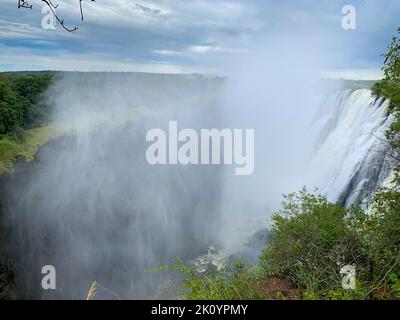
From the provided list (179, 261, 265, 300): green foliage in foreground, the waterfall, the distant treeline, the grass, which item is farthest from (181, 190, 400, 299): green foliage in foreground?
the grass

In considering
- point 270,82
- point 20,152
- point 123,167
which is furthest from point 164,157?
point 20,152

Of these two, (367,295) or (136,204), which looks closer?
(367,295)

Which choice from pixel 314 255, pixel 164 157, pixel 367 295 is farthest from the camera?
pixel 164 157

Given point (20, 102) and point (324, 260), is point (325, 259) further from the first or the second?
point (20, 102)

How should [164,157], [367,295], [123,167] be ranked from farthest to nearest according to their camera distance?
[164,157] < [123,167] < [367,295]

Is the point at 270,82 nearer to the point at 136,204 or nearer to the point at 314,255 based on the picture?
the point at 136,204

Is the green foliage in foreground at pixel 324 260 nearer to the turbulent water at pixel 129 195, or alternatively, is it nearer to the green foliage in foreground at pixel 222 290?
the green foliage in foreground at pixel 222 290

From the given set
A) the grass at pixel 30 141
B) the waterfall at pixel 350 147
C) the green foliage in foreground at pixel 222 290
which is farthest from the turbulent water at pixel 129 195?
the green foliage in foreground at pixel 222 290

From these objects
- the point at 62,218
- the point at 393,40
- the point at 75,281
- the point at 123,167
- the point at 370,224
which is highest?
the point at 393,40
